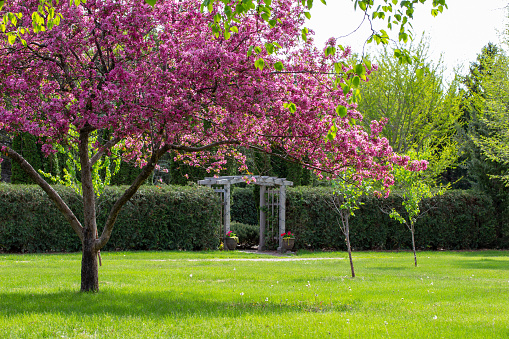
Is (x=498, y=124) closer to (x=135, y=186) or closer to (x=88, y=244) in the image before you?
(x=135, y=186)

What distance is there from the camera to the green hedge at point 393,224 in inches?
742

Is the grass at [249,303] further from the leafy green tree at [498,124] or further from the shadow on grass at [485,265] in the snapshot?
the leafy green tree at [498,124]

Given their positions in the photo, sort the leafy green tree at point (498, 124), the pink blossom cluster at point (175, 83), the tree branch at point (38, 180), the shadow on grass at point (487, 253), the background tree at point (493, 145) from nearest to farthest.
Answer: the pink blossom cluster at point (175, 83)
the tree branch at point (38, 180)
the shadow on grass at point (487, 253)
the leafy green tree at point (498, 124)
the background tree at point (493, 145)

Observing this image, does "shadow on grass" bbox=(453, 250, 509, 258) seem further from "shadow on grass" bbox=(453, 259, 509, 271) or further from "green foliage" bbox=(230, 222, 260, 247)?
"green foliage" bbox=(230, 222, 260, 247)

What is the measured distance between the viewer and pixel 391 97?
88.3ft

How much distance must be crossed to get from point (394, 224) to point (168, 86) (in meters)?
15.2

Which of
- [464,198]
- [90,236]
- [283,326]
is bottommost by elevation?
[283,326]

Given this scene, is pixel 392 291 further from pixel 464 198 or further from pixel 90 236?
pixel 464 198

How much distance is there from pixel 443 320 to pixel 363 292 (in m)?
2.17

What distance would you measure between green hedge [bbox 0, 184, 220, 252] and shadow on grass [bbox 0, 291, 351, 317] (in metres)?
7.59

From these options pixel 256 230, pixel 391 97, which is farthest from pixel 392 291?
pixel 391 97

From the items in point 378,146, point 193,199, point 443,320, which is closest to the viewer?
point 443,320

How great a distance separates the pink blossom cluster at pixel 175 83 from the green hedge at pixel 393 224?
1121 centimetres

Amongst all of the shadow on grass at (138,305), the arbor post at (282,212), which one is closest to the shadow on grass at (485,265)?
the arbor post at (282,212)
